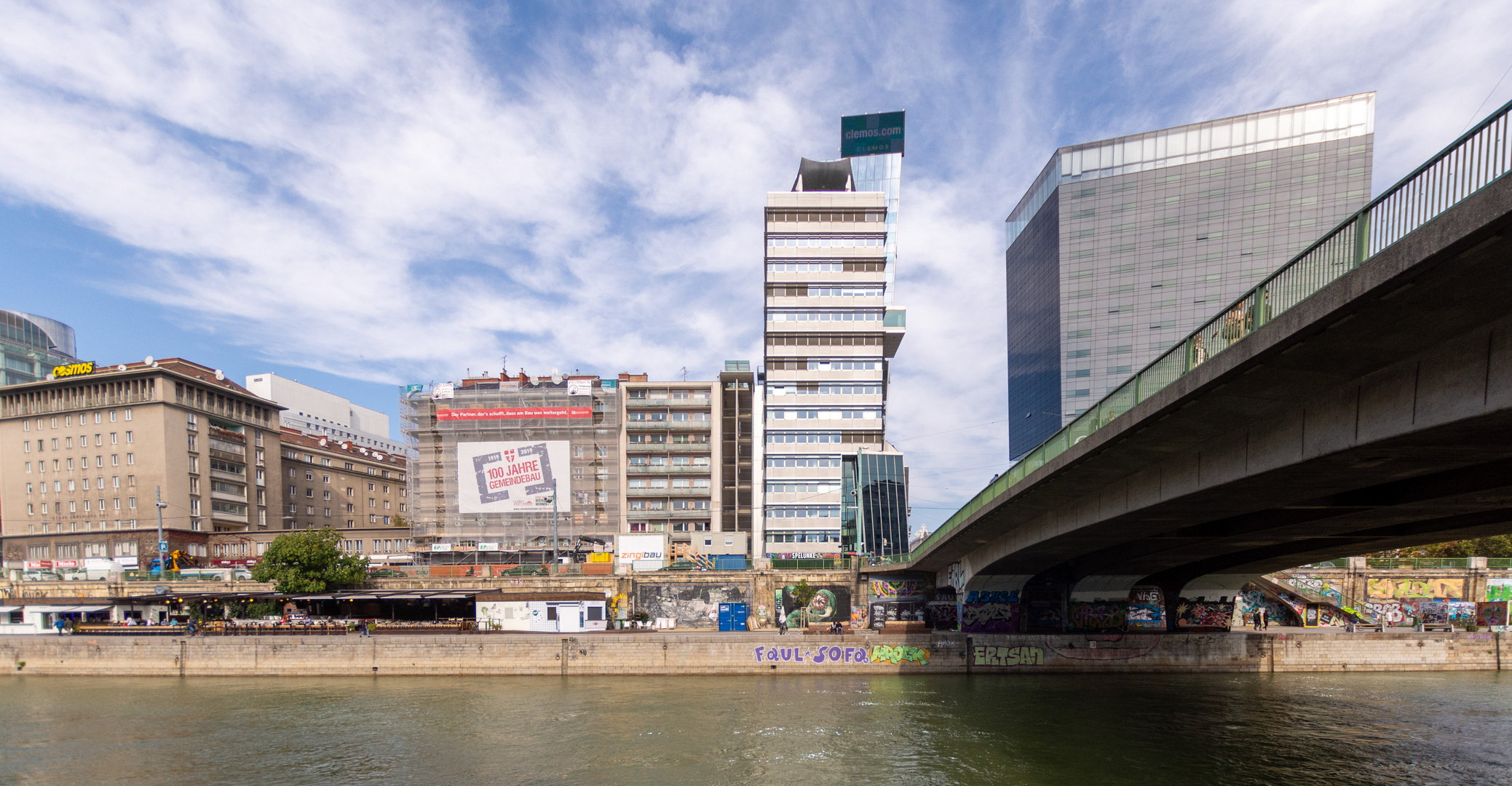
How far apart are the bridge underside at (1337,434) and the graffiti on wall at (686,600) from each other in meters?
27.4

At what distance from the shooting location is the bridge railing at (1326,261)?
31.9 feet

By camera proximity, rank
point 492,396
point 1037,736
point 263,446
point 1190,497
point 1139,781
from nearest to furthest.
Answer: point 1190,497
point 1139,781
point 1037,736
point 492,396
point 263,446

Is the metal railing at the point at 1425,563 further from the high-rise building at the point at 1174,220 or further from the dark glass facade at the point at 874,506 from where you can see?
the high-rise building at the point at 1174,220

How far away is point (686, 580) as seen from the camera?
55719 mm

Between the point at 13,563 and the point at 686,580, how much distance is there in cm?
7839

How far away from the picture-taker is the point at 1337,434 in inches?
553

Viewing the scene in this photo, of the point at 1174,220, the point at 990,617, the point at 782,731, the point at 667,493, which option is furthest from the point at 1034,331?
the point at 782,731

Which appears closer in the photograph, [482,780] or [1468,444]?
[1468,444]

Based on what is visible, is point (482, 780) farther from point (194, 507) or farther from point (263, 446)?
point (263, 446)

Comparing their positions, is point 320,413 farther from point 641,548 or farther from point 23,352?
point 641,548

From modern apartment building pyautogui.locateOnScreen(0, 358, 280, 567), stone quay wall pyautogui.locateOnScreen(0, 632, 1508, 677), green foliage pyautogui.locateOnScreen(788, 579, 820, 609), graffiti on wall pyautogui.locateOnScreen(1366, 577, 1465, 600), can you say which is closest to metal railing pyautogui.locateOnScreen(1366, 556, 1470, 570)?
graffiti on wall pyautogui.locateOnScreen(1366, 577, 1465, 600)

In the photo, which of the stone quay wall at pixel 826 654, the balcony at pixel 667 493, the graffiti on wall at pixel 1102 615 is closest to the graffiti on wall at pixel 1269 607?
the stone quay wall at pixel 826 654

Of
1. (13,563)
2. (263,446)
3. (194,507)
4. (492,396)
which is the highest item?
(492,396)

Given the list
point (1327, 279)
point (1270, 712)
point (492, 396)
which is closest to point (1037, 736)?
point (1270, 712)
